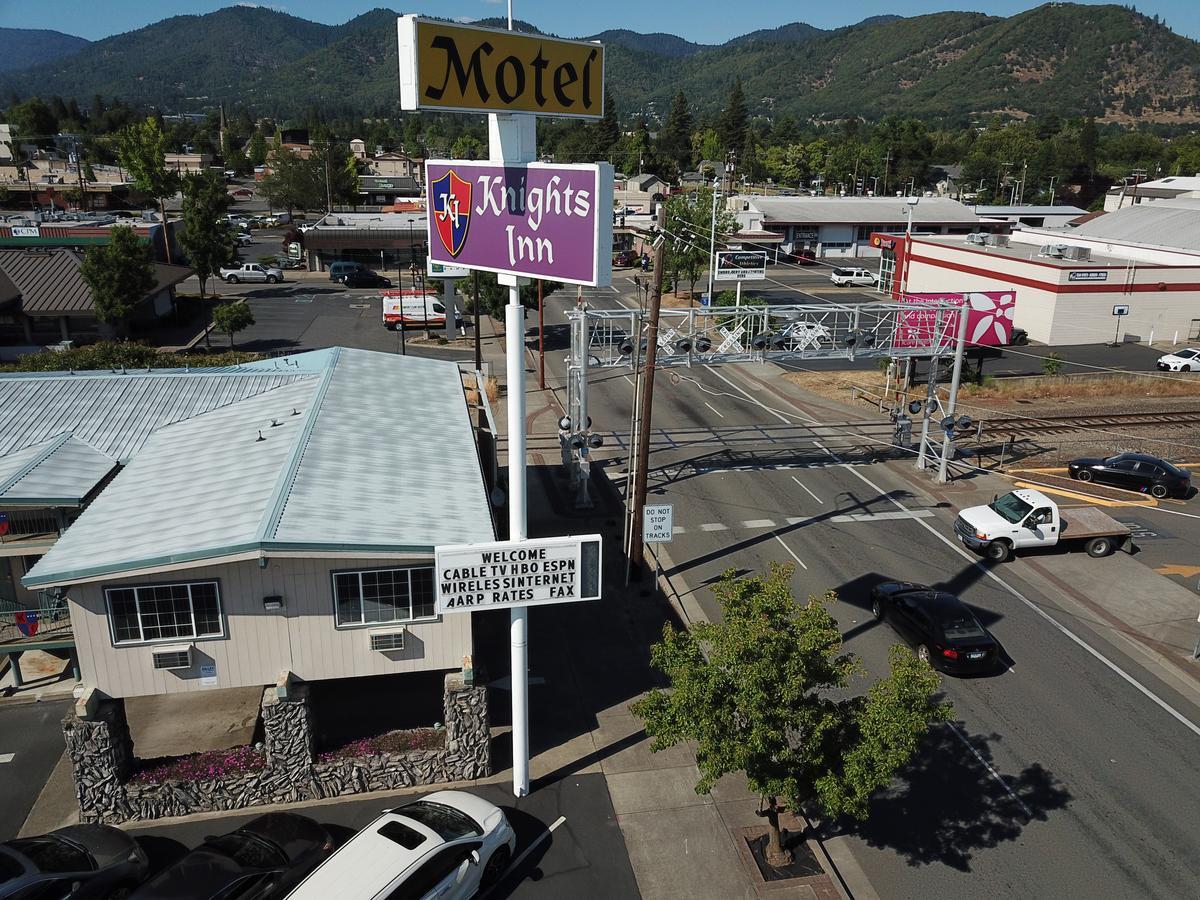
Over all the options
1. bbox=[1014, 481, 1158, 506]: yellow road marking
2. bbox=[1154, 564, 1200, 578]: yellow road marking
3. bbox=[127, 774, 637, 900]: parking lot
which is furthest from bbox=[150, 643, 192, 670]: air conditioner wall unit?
bbox=[1014, 481, 1158, 506]: yellow road marking

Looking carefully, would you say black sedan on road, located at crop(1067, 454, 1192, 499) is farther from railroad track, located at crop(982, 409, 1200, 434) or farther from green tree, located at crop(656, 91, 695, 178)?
green tree, located at crop(656, 91, 695, 178)

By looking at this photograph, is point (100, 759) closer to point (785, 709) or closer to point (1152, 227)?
point (785, 709)

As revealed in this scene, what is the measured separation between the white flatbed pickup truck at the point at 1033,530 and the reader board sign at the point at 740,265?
3632 cm

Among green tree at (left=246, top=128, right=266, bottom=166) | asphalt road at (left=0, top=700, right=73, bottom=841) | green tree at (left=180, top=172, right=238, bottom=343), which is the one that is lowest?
asphalt road at (left=0, top=700, right=73, bottom=841)

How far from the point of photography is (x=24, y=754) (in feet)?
54.2

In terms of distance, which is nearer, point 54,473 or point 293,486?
point 293,486

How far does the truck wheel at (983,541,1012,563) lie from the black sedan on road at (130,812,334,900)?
64.8 ft

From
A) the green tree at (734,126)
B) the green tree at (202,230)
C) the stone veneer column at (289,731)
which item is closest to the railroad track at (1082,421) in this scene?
the stone veneer column at (289,731)

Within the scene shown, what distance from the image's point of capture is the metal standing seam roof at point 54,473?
1844 centimetres

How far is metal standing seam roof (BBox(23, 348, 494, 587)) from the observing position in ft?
47.8

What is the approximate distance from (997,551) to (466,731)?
17.2 m

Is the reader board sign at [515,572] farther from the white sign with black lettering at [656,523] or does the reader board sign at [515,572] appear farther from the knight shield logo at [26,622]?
the knight shield logo at [26,622]

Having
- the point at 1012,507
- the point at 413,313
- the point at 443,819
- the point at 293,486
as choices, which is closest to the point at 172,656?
the point at 293,486

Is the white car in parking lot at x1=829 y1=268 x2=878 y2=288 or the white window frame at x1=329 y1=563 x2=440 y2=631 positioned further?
the white car in parking lot at x1=829 y1=268 x2=878 y2=288
